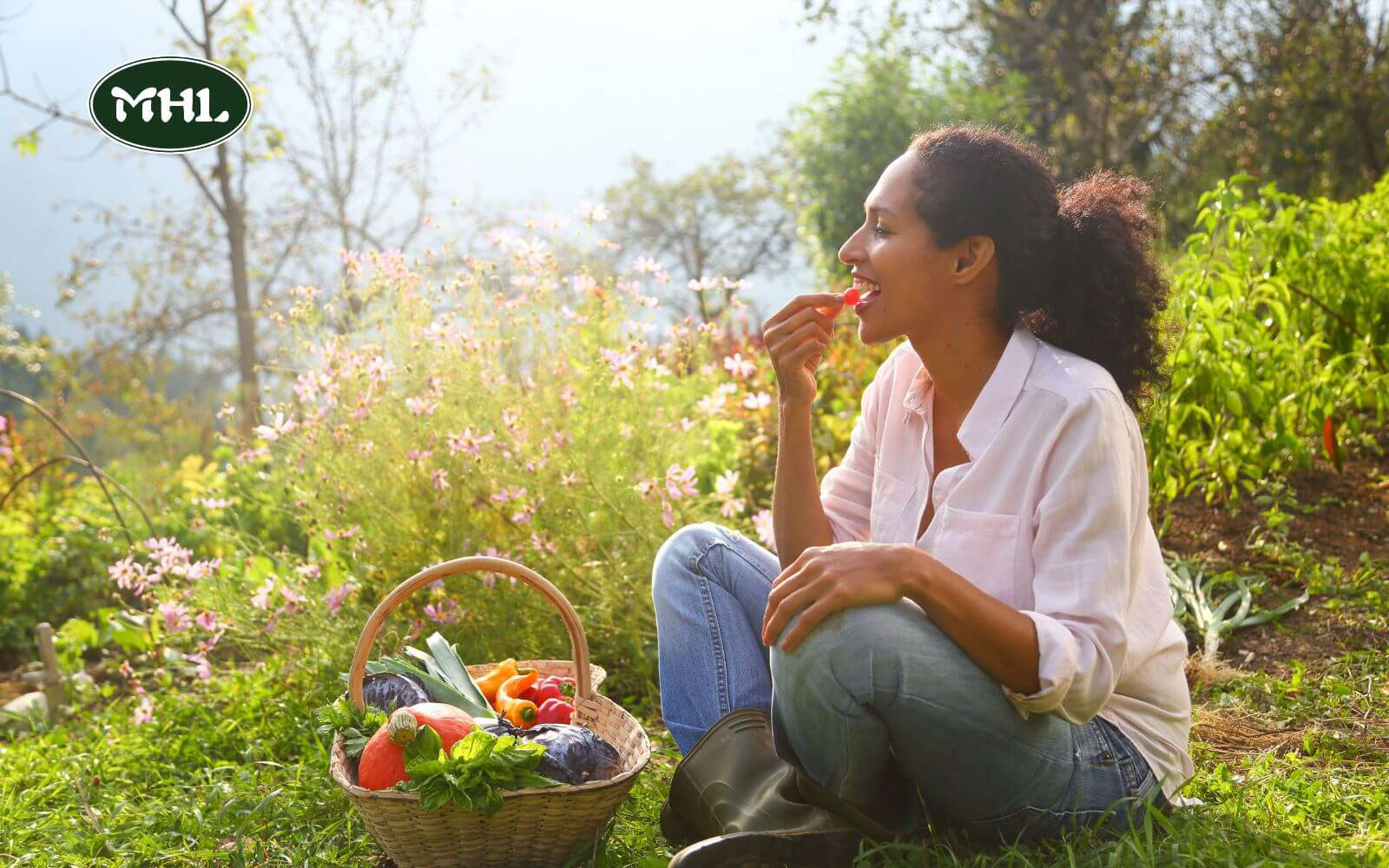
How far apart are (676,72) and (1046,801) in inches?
937

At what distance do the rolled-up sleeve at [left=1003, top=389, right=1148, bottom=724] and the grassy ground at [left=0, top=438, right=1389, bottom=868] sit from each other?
264 mm

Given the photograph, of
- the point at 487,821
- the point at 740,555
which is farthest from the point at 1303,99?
the point at 487,821

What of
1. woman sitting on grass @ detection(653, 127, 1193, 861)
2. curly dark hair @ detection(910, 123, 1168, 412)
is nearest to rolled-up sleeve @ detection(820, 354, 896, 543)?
woman sitting on grass @ detection(653, 127, 1193, 861)

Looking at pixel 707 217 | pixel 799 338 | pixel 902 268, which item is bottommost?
pixel 799 338

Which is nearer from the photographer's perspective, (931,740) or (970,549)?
(931,740)

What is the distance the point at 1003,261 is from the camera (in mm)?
1841

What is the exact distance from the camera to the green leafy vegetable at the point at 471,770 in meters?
1.73

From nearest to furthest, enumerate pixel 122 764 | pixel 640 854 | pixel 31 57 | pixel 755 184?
1. pixel 640 854
2. pixel 122 764
3. pixel 31 57
4. pixel 755 184

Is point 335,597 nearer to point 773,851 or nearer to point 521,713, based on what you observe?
point 521,713

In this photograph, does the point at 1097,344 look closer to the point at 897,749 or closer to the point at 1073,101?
the point at 897,749

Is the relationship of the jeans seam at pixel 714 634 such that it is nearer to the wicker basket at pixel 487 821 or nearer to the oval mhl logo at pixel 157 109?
the wicker basket at pixel 487 821

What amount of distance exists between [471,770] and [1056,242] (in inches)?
48.8

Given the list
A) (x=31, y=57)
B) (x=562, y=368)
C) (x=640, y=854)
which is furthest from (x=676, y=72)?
(x=640, y=854)

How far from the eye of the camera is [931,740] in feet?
5.04
